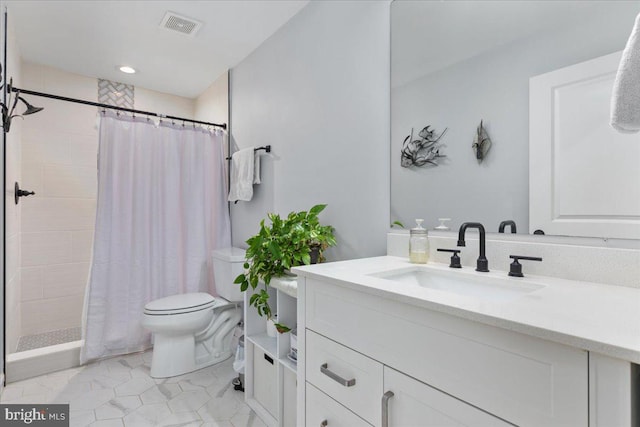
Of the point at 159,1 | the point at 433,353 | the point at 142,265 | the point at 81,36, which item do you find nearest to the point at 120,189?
the point at 142,265

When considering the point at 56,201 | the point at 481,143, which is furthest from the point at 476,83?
the point at 56,201

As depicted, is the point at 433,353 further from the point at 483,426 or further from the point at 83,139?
the point at 83,139

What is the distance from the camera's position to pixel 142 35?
7.50 feet

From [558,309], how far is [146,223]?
2503 millimetres

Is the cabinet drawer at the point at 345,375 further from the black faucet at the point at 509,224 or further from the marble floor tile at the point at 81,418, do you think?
the marble floor tile at the point at 81,418

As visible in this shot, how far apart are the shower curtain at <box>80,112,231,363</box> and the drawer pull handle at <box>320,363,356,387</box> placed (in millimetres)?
1877

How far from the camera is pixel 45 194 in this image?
8.96 feet

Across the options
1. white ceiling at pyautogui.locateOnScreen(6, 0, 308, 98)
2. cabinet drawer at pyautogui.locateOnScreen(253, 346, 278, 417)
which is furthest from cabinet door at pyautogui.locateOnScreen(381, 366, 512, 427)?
white ceiling at pyautogui.locateOnScreen(6, 0, 308, 98)

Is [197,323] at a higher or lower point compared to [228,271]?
lower

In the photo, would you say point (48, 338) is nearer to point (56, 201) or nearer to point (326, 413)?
point (56, 201)

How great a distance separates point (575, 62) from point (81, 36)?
2831 mm

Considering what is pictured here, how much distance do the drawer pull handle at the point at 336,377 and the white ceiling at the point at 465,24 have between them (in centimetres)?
119

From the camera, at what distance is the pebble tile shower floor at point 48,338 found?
7.97ft

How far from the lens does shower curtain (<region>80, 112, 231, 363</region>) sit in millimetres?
2316
